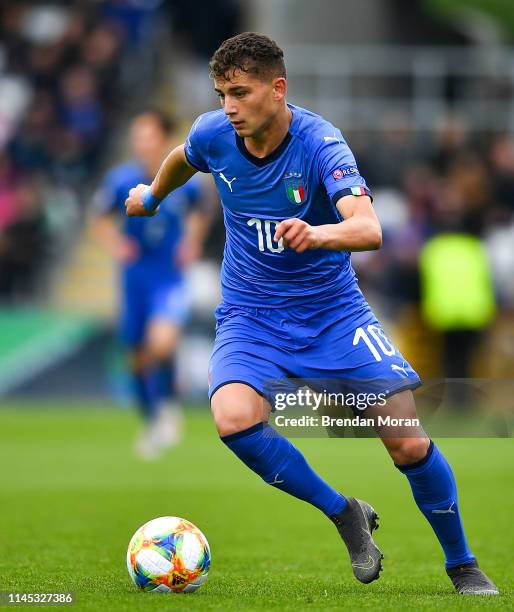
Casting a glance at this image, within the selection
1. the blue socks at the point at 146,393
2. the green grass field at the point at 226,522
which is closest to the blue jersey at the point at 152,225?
the blue socks at the point at 146,393

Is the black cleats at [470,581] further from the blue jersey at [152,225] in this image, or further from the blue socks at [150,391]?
the blue jersey at [152,225]

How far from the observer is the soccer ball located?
19.0ft

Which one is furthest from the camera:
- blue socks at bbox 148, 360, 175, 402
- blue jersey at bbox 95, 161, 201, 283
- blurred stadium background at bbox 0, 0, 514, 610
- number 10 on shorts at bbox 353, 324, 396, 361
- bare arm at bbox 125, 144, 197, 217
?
blue socks at bbox 148, 360, 175, 402

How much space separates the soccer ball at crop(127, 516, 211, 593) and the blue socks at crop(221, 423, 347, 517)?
0.44 meters

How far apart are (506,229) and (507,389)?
1181 cm

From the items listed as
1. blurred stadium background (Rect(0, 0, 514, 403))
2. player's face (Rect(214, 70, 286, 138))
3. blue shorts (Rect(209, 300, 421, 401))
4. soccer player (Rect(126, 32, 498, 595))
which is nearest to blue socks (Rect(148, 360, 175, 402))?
blurred stadium background (Rect(0, 0, 514, 403))

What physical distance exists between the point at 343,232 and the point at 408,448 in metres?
1.05

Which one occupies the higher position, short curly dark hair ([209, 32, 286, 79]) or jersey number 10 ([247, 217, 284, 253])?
short curly dark hair ([209, 32, 286, 79])

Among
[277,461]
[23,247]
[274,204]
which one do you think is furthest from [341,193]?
[23,247]

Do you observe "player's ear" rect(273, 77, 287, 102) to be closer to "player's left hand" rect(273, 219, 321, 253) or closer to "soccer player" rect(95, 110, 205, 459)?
"player's left hand" rect(273, 219, 321, 253)

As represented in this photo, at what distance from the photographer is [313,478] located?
5.91 m

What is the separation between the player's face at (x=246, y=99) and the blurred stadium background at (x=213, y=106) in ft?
33.5

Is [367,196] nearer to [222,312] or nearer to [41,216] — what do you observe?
[222,312]

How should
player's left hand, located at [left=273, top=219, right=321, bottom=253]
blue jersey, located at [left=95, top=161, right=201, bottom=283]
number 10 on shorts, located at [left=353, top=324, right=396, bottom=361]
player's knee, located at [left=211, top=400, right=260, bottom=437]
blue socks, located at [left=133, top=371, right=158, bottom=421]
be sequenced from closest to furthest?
player's left hand, located at [left=273, top=219, right=321, bottom=253]
player's knee, located at [left=211, top=400, right=260, bottom=437]
number 10 on shorts, located at [left=353, top=324, right=396, bottom=361]
blue jersey, located at [left=95, top=161, right=201, bottom=283]
blue socks, located at [left=133, top=371, right=158, bottom=421]
